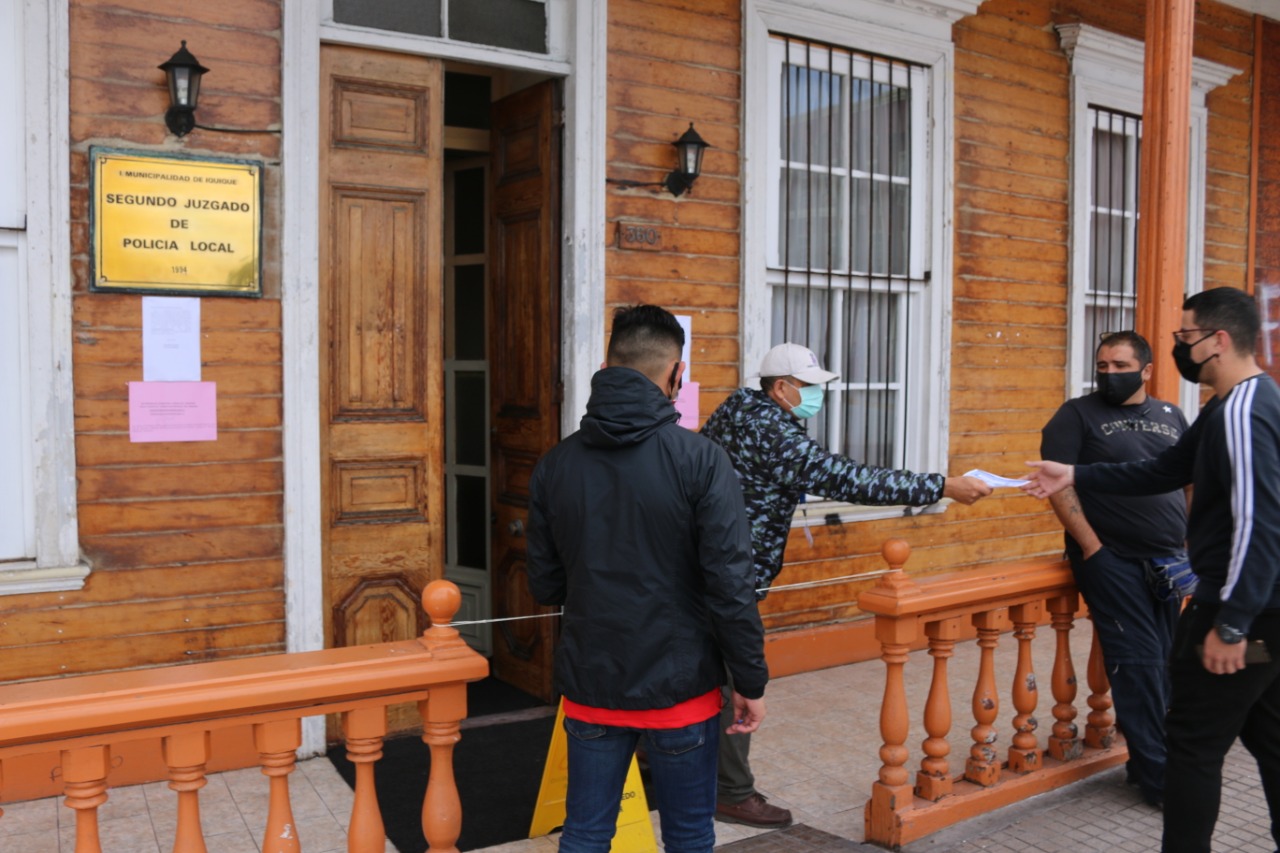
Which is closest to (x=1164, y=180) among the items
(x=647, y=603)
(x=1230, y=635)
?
(x=1230, y=635)

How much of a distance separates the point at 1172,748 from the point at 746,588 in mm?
1572

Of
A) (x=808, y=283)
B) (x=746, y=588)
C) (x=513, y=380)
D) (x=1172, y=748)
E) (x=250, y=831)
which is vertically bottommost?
(x=250, y=831)

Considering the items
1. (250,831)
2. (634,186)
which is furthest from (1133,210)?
(250,831)

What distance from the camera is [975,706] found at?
4121mm

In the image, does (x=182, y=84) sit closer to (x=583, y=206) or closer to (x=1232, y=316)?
(x=583, y=206)

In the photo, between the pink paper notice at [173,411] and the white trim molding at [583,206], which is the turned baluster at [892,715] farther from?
the pink paper notice at [173,411]

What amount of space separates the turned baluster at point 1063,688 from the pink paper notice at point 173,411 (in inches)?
136

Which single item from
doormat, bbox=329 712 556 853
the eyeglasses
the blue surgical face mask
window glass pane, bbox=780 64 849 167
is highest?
window glass pane, bbox=780 64 849 167

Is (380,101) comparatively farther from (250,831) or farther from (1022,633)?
(1022,633)

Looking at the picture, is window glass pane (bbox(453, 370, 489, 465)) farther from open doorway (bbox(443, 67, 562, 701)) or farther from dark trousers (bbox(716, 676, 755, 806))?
dark trousers (bbox(716, 676, 755, 806))

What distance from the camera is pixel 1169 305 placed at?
186 inches

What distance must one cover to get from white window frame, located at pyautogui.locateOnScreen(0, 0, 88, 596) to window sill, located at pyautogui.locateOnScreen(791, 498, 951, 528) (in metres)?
3.61

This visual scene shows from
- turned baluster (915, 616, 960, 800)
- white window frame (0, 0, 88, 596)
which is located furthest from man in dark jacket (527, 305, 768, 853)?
white window frame (0, 0, 88, 596)

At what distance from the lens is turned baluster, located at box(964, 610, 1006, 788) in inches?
161
